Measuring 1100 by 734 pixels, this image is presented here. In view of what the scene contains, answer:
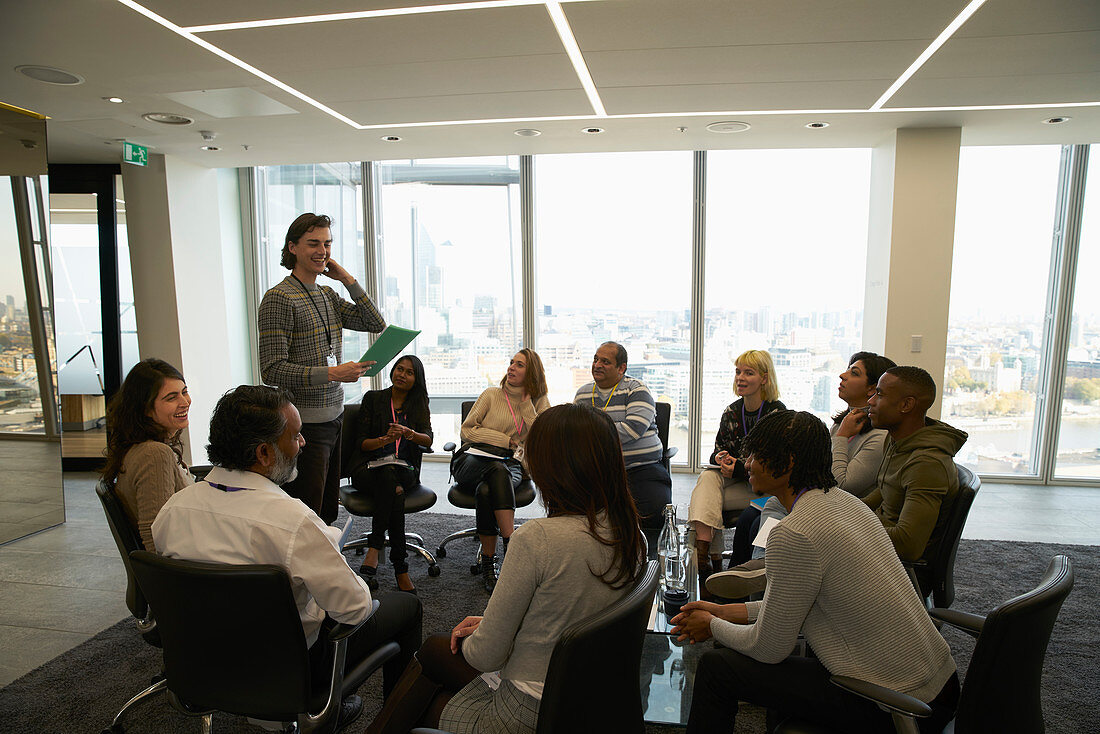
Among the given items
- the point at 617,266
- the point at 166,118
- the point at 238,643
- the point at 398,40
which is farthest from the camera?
the point at 617,266

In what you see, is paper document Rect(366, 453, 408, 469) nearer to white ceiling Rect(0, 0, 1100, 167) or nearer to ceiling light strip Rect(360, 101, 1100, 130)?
white ceiling Rect(0, 0, 1100, 167)

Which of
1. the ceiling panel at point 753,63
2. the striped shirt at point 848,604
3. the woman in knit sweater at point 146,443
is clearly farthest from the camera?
the ceiling panel at point 753,63

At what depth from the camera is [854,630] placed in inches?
64.8

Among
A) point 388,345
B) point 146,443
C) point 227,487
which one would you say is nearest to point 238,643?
point 227,487

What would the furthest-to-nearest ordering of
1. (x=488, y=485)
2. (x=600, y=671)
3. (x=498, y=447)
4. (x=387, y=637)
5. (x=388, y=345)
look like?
(x=498, y=447)
(x=488, y=485)
(x=388, y=345)
(x=387, y=637)
(x=600, y=671)

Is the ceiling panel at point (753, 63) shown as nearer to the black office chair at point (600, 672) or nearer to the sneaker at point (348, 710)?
the black office chair at point (600, 672)

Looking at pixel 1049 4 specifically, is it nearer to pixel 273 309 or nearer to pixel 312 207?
pixel 273 309

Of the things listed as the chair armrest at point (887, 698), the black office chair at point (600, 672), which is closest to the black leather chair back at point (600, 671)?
the black office chair at point (600, 672)

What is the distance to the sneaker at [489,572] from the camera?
360cm

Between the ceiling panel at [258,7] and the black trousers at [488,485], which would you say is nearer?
the ceiling panel at [258,7]

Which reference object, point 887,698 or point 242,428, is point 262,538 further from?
point 887,698

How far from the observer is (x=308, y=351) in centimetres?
325

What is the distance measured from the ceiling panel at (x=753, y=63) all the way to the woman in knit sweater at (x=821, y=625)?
2.11 m

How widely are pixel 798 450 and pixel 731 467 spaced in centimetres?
173
